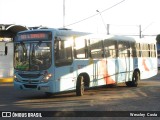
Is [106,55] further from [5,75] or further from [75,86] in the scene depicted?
[5,75]

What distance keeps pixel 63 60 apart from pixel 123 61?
6.21 m

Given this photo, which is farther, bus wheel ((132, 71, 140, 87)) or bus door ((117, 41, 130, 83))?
bus wheel ((132, 71, 140, 87))

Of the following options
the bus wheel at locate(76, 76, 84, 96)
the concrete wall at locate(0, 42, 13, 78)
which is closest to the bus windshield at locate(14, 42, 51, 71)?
the bus wheel at locate(76, 76, 84, 96)

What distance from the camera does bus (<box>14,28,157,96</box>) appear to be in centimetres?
1661

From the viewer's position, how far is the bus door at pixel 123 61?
22000 millimetres

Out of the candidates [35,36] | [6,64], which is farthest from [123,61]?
[6,64]

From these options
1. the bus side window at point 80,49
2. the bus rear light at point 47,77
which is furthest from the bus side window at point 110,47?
the bus rear light at point 47,77

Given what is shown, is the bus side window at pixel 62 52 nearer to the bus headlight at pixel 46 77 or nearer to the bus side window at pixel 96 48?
the bus headlight at pixel 46 77

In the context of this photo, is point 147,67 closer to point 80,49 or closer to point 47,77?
point 80,49

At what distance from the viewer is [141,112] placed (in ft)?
41.9

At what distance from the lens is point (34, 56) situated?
1678cm

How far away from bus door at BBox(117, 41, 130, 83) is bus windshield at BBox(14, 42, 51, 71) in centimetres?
617

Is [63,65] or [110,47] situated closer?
[63,65]

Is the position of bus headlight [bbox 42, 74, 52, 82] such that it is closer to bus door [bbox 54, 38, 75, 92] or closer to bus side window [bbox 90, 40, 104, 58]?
bus door [bbox 54, 38, 75, 92]
